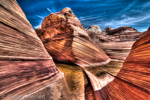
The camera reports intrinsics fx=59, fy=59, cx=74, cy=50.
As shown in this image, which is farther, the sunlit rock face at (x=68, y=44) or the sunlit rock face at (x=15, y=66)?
the sunlit rock face at (x=68, y=44)

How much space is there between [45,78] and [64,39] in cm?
267

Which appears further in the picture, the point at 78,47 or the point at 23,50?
the point at 78,47

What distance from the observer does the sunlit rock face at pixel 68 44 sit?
3576 mm

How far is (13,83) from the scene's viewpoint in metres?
1.18

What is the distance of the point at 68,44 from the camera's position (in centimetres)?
371

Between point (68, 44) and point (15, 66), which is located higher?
point (68, 44)

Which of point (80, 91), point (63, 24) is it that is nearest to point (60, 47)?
point (63, 24)

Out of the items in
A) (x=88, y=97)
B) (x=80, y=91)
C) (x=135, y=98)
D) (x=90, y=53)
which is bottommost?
(x=88, y=97)

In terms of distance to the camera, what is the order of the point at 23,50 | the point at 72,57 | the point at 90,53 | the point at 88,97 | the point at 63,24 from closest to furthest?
the point at 23,50
the point at 88,97
the point at 72,57
the point at 90,53
the point at 63,24

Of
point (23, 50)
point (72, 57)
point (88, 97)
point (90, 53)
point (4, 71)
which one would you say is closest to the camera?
point (4, 71)

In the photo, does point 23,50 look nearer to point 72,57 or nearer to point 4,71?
point 4,71

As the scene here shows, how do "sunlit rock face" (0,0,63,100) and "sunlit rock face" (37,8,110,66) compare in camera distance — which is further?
"sunlit rock face" (37,8,110,66)

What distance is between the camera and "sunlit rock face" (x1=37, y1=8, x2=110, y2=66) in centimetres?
358

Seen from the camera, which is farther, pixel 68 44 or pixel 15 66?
pixel 68 44
